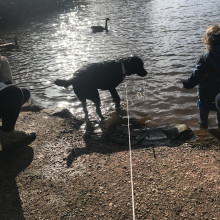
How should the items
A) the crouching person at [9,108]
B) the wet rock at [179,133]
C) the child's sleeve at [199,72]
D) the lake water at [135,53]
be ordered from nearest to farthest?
the crouching person at [9,108]
the child's sleeve at [199,72]
the wet rock at [179,133]
the lake water at [135,53]

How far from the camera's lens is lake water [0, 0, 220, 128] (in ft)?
22.1

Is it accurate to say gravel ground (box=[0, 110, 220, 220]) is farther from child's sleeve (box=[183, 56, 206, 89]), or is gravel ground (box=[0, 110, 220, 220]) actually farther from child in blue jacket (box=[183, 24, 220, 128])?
child's sleeve (box=[183, 56, 206, 89])

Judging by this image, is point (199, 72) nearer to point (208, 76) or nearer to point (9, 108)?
point (208, 76)

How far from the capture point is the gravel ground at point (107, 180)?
121 inches

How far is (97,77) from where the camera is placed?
591 centimetres

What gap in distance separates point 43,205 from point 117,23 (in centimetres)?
1858

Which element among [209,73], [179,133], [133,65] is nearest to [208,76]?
[209,73]

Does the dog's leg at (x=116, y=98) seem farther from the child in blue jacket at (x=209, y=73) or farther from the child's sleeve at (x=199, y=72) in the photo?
the child's sleeve at (x=199, y=72)

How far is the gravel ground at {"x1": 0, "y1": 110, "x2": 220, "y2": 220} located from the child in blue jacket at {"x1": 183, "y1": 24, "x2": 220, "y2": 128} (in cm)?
76

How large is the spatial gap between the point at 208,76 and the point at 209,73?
0.23 feet

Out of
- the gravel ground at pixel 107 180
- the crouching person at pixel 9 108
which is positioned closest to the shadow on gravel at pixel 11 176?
the gravel ground at pixel 107 180

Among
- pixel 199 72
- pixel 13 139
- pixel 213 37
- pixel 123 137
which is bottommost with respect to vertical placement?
pixel 123 137

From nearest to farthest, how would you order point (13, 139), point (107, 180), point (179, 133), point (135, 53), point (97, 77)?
1. point (107, 180)
2. point (13, 139)
3. point (179, 133)
4. point (97, 77)
5. point (135, 53)

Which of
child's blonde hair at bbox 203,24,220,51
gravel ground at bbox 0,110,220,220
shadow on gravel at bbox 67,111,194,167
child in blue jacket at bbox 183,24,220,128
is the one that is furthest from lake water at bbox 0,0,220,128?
child's blonde hair at bbox 203,24,220,51
